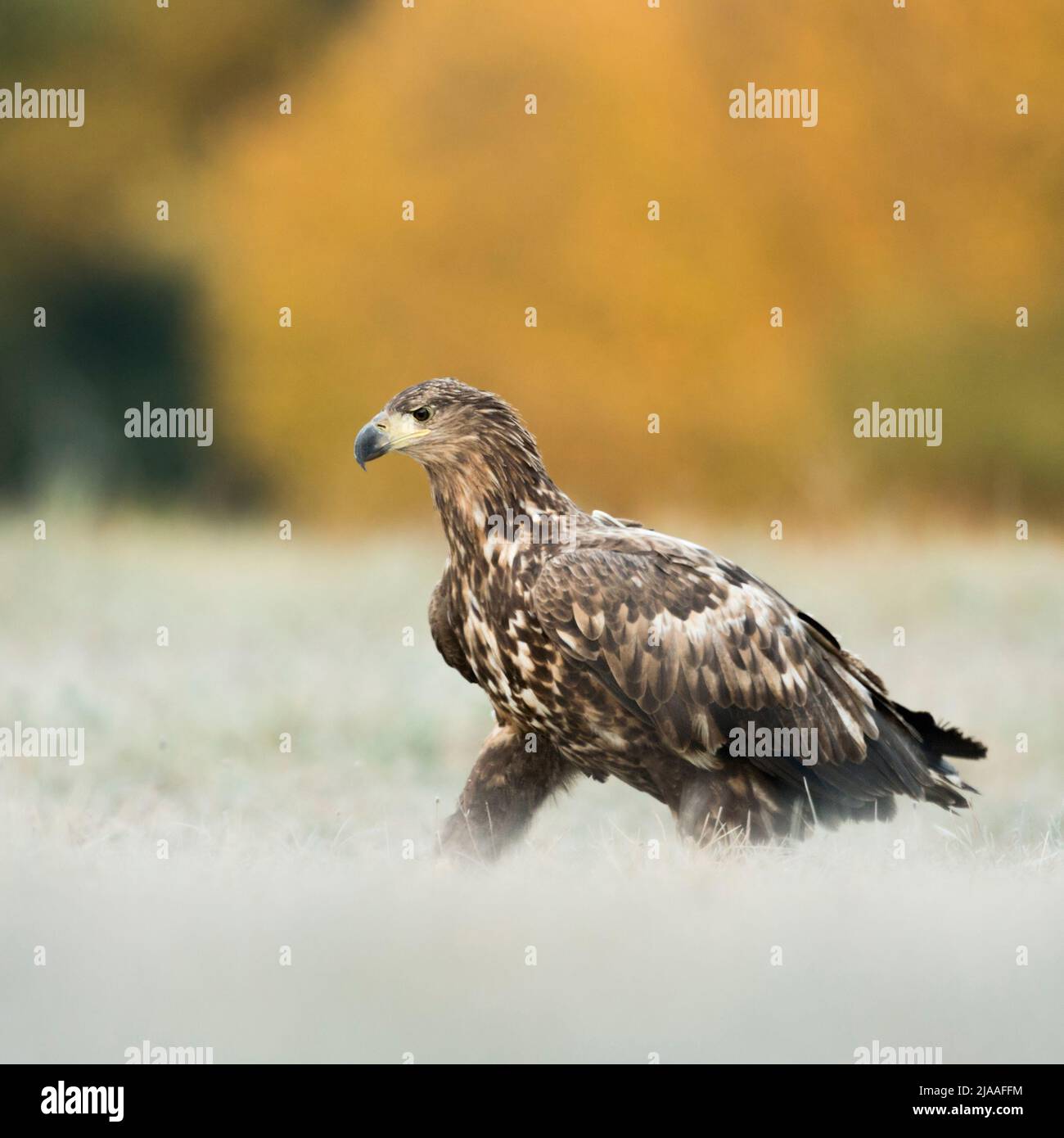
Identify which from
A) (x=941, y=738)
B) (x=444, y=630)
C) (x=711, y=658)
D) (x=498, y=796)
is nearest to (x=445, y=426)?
(x=444, y=630)

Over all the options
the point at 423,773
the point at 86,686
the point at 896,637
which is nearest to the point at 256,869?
the point at 423,773

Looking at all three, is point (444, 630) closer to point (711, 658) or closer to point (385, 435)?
point (385, 435)

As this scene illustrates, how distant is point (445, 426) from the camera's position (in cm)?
482

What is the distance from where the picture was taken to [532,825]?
5.11 metres

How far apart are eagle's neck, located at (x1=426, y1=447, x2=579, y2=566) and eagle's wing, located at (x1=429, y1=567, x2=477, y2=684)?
0.48ft

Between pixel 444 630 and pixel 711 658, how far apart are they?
0.79 m

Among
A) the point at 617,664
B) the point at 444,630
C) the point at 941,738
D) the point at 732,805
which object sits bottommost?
the point at 732,805

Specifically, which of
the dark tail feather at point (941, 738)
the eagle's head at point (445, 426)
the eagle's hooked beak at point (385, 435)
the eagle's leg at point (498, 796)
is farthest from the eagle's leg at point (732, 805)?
the eagle's hooked beak at point (385, 435)

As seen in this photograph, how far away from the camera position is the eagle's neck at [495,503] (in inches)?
187

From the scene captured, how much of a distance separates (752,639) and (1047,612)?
524 centimetres

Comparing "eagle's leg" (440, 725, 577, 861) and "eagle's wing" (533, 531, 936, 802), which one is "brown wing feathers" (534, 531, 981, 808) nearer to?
"eagle's wing" (533, 531, 936, 802)

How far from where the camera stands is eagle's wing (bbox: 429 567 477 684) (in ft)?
16.2

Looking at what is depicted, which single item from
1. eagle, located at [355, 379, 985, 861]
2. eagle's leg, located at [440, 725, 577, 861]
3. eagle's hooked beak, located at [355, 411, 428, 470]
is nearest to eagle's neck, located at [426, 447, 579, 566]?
eagle, located at [355, 379, 985, 861]

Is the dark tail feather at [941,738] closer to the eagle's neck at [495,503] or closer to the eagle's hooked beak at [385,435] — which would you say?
the eagle's neck at [495,503]
